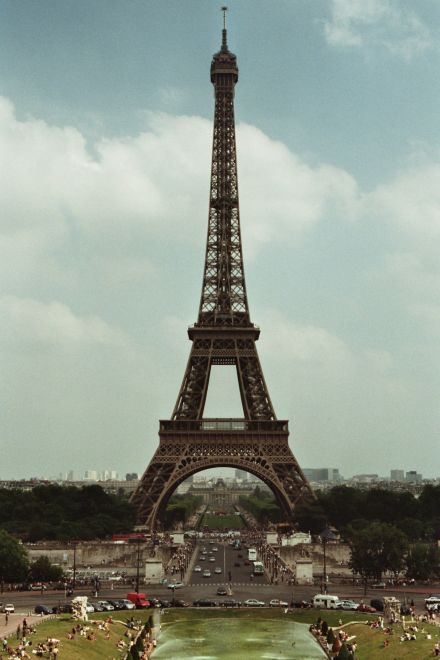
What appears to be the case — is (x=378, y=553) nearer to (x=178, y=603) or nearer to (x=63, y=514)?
(x=178, y=603)

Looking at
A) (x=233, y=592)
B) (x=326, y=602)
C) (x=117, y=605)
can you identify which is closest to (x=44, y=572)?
(x=117, y=605)

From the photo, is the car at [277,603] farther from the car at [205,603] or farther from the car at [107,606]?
the car at [107,606]

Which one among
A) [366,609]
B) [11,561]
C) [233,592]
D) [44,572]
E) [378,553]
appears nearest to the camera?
[366,609]

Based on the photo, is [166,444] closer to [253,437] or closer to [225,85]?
[253,437]

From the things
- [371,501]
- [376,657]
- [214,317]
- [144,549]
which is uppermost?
[214,317]

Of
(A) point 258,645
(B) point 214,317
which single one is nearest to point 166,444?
(B) point 214,317

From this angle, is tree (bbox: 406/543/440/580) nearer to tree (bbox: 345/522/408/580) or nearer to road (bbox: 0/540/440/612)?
tree (bbox: 345/522/408/580)

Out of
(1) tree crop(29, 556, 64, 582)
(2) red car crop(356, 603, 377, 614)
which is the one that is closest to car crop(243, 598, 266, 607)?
(2) red car crop(356, 603, 377, 614)
